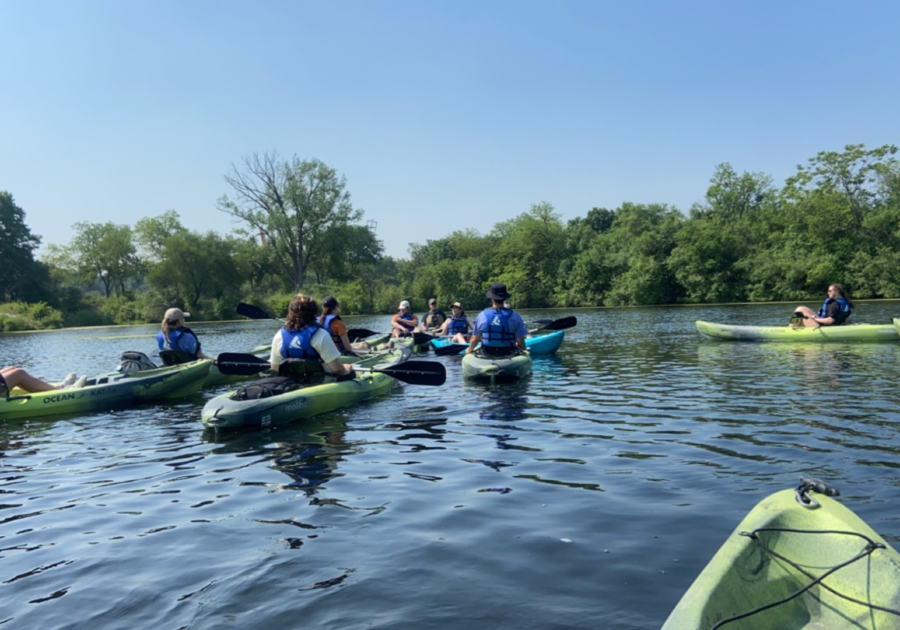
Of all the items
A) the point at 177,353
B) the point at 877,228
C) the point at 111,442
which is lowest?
the point at 111,442

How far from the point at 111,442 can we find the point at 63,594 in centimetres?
411

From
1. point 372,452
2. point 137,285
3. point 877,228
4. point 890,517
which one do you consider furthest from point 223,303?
point 890,517

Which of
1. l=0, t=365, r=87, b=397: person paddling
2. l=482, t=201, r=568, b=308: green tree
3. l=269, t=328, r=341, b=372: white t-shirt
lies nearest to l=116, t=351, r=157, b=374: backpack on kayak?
l=0, t=365, r=87, b=397: person paddling

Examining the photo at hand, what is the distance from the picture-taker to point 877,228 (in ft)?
132

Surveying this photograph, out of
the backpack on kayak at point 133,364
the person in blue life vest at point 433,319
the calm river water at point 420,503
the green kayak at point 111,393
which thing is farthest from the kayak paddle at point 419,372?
the person in blue life vest at point 433,319

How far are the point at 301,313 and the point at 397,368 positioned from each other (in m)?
1.95

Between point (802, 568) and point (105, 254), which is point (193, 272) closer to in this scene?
point (105, 254)

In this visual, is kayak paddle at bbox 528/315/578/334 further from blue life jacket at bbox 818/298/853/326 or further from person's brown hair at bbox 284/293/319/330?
person's brown hair at bbox 284/293/319/330

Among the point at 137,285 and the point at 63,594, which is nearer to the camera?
the point at 63,594

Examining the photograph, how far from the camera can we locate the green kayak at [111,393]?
8.55 m

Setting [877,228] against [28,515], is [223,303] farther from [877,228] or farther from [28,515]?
[28,515]

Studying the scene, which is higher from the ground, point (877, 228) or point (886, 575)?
point (877, 228)

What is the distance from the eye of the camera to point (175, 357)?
34.3ft

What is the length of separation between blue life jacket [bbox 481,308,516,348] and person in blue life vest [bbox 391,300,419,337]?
6054 millimetres
